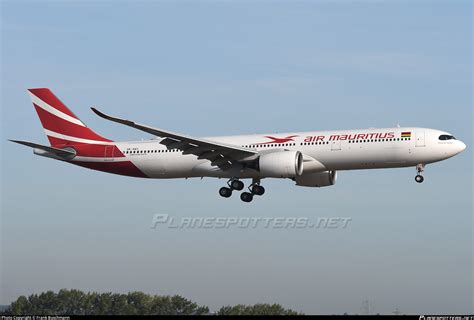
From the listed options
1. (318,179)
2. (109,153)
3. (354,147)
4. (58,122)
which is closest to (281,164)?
(354,147)

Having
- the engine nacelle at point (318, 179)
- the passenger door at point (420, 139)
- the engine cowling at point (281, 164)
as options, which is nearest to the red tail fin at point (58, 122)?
the engine cowling at point (281, 164)

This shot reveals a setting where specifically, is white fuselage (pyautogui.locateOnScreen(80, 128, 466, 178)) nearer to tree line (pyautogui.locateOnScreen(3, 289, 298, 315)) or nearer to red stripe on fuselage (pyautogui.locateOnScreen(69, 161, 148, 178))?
red stripe on fuselage (pyautogui.locateOnScreen(69, 161, 148, 178))

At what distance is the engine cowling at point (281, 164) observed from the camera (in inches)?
1945

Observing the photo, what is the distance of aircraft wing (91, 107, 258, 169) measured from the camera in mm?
49709

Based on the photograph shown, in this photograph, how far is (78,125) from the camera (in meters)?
58.0

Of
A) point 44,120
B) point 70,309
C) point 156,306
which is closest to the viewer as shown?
point 44,120

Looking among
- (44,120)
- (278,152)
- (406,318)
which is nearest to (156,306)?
(44,120)

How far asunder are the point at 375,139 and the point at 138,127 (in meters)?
12.8

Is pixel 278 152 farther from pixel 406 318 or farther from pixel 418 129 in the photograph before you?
pixel 406 318

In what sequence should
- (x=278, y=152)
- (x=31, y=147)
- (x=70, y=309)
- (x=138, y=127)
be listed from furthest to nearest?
1. (x=70, y=309)
2. (x=31, y=147)
3. (x=278, y=152)
4. (x=138, y=127)

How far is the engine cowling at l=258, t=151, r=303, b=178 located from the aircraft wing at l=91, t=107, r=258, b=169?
3.99ft

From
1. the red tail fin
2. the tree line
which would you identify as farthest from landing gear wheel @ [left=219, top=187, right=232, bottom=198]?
the tree line

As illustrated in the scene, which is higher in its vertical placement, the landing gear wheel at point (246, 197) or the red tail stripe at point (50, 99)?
the red tail stripe at point (50, 99)

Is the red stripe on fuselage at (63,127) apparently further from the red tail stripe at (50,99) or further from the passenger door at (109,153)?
the passenger door at (109,153)
